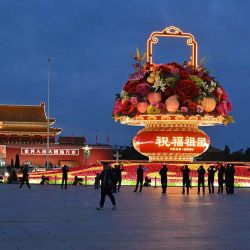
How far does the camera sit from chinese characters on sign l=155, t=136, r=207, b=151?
138 feet

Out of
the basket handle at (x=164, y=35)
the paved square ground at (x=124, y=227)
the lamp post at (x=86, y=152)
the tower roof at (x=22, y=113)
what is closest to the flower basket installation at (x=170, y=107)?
the basket handle at (x=164, y=35)

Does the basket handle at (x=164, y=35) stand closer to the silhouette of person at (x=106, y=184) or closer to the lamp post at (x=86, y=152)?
the silhouette of person at (x=106, y=184)

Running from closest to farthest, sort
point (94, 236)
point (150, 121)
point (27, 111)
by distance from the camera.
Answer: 1. point (94, 236)
2. point (150, 121)
3. point (27, 111)

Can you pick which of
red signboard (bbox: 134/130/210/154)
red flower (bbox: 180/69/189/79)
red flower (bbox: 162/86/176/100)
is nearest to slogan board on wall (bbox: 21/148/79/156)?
red signboard (bbox: 134/130/210/154)

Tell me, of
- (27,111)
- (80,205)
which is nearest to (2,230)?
(80,205)

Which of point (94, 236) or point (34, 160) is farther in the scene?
point (34, 160)

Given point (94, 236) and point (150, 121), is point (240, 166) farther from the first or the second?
point (94, 236)

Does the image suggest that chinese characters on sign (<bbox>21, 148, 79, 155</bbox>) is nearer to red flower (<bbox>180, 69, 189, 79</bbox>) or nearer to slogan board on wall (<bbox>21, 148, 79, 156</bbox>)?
slogan board on wall (<bbox>21, 148, 79, 156</bbox>)

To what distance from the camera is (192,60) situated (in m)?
44.5

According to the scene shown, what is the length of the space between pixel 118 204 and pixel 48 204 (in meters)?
2.36

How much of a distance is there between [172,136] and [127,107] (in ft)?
10.5

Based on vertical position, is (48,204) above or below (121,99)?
below

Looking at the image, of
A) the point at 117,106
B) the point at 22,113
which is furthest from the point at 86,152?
the point at 117,106

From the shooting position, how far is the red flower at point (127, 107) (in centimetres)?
4256
